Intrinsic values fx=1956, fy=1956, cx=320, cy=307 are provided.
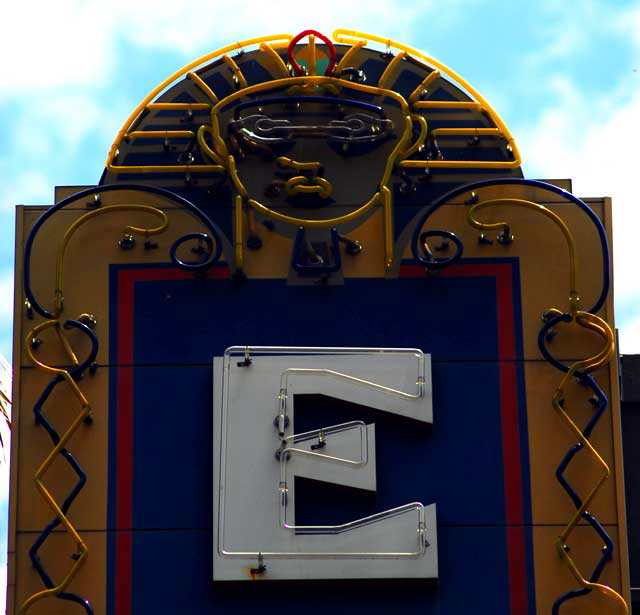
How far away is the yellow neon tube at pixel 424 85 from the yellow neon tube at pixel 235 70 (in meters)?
1.65

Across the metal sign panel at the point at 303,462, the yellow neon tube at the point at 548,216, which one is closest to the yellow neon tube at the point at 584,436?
the yellow neon tube at the point at 548,216

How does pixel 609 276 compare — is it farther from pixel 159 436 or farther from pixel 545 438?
pixel 159 436

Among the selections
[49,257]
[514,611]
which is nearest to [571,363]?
[514,611]

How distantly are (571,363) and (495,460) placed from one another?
47.2 inches

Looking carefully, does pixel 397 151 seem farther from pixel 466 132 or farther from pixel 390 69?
pixel 390 69

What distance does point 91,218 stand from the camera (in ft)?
61.2

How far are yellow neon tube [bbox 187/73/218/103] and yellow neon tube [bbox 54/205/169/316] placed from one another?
4.34 ft

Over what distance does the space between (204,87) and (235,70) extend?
0.35 metres

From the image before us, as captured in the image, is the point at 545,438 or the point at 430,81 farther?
the point at 430,81

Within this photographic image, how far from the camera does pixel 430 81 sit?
19219 millimetres

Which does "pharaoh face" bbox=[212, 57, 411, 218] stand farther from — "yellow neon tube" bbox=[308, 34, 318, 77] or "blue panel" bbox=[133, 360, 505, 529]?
"blue panel" bbox=[133, 360, 505, 529]

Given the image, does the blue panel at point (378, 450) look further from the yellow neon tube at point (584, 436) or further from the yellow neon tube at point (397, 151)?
the yellow neon tube at point (397, 151)

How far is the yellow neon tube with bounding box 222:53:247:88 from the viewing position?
63.0ft

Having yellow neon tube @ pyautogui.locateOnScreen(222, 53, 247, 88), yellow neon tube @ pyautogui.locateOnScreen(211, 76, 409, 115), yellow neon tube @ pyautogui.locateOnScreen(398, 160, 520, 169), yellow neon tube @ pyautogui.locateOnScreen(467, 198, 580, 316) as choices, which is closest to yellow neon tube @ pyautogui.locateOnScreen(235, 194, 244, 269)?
yellow neon tube @ pyautogui.locateOnScreen(211, 76, 409, 115)
